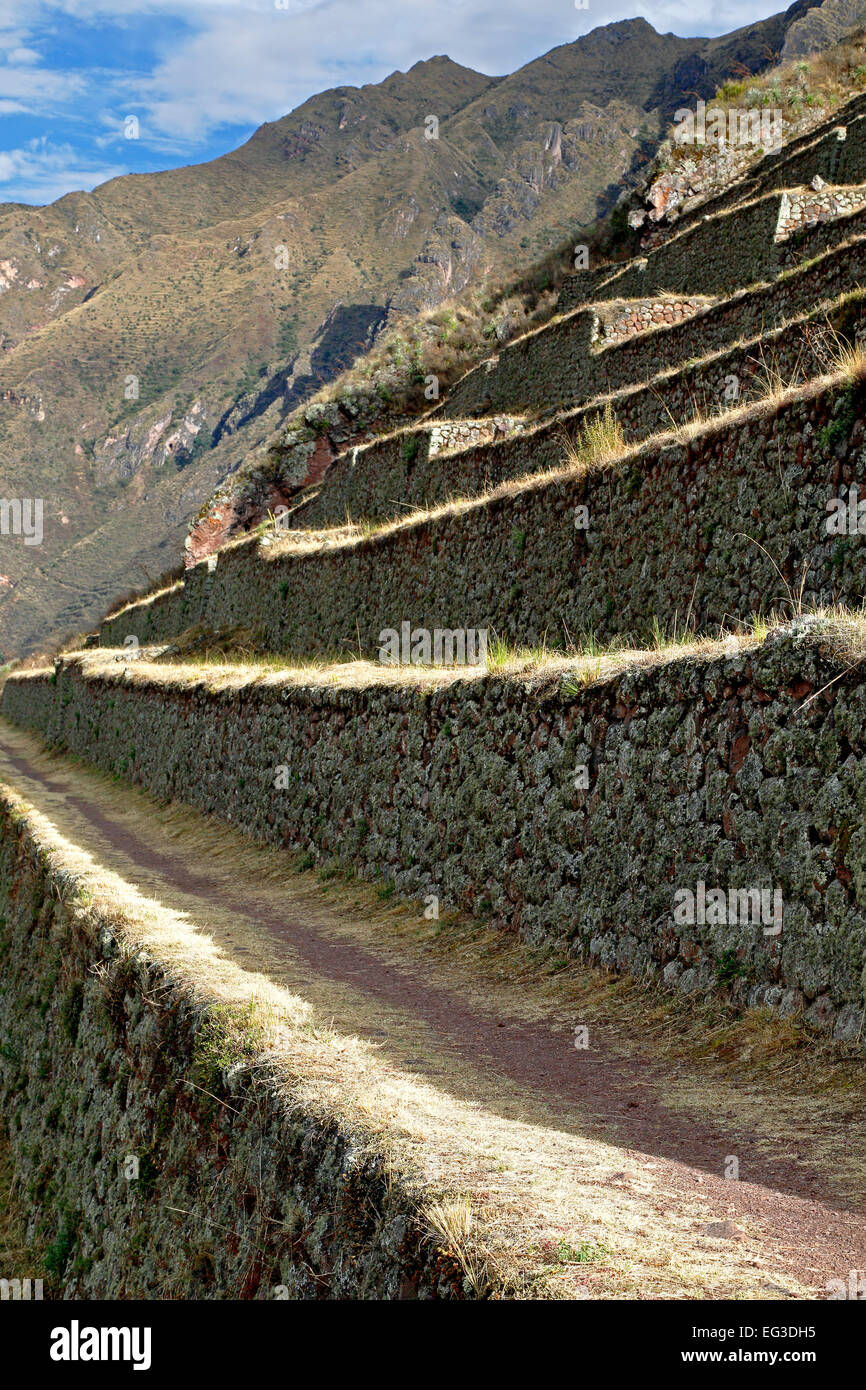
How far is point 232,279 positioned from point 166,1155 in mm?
139500

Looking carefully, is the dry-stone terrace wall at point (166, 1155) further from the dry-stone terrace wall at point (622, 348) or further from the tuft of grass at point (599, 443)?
the dry-stone terrace wall at point (622, 348)

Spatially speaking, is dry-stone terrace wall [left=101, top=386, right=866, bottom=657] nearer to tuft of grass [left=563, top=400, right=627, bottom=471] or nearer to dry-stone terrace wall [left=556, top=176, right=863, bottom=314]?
tuft of grass [left=563, top=400, right=627, bottom=471]

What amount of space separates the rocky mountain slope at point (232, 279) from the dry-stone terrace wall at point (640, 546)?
3125 inches

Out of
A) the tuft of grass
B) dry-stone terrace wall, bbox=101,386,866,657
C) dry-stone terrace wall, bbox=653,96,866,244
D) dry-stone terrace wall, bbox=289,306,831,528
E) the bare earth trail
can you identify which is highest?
dry-stone terrace wall, bbox=653,96,866,244

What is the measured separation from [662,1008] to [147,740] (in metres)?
15.3

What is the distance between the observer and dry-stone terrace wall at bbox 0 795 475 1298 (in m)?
3.91

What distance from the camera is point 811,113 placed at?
89.6 ft

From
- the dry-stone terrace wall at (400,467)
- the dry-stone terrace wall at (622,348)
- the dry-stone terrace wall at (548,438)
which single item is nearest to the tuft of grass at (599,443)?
the dry-stone terrace wall at (548,438)

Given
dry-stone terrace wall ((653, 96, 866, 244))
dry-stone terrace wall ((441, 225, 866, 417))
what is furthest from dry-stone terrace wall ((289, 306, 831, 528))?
dry-stone terrace wall ((653, 96, 866, 244))

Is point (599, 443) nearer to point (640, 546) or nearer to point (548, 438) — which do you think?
point (640, 546)

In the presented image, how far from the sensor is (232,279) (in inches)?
5246

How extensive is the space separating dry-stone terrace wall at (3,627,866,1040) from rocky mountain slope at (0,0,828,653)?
280 feet

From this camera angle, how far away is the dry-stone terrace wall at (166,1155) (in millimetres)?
3908
